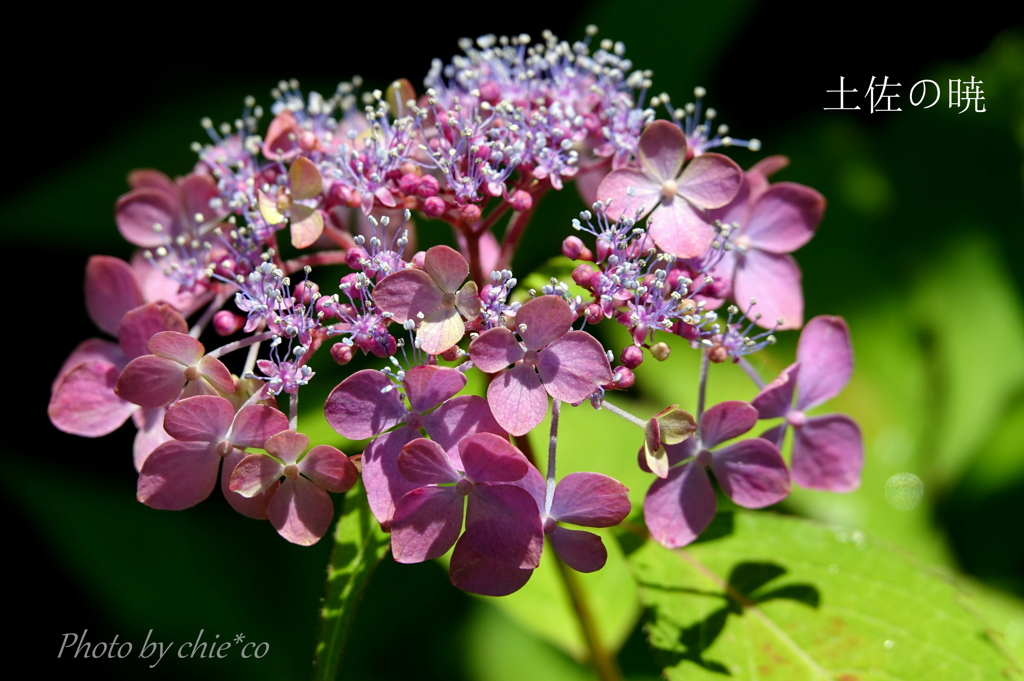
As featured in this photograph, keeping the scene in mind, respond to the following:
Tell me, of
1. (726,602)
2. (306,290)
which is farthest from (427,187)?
(726,602)

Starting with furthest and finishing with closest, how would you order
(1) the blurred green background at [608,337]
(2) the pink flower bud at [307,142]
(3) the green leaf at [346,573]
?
(1) the blurred green background at [608,337]
(2) the pink flower bud at [307,142]
(3) the green leaf at [346,573]

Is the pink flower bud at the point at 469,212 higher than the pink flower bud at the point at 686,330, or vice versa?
the pink flower bud at the point at 469,212

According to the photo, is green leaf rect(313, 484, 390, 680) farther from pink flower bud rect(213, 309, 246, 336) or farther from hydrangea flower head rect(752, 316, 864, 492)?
hydrangea flower head rect(752, 316, 864, 492)

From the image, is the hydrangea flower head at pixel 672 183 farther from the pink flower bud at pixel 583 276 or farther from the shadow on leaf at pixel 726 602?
the shadow on leaf at pixel 726 602

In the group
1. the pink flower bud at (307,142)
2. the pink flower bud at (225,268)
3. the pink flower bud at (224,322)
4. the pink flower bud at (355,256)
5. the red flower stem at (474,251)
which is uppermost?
the pink flower bud at (307,142)

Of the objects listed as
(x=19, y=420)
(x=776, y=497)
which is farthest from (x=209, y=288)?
(x=19, y=420)

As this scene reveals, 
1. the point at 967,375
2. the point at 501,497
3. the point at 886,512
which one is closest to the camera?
the point at 501,497

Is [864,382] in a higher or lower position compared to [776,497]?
higher

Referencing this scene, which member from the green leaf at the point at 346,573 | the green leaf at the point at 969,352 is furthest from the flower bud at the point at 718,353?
the green leaf at the point at 969,352

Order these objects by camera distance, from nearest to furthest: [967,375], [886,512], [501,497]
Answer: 1. [501,497]
2. [886,512]
3. [967,375]

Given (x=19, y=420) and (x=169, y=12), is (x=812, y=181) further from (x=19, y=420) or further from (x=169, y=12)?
(x=19, y=420)
